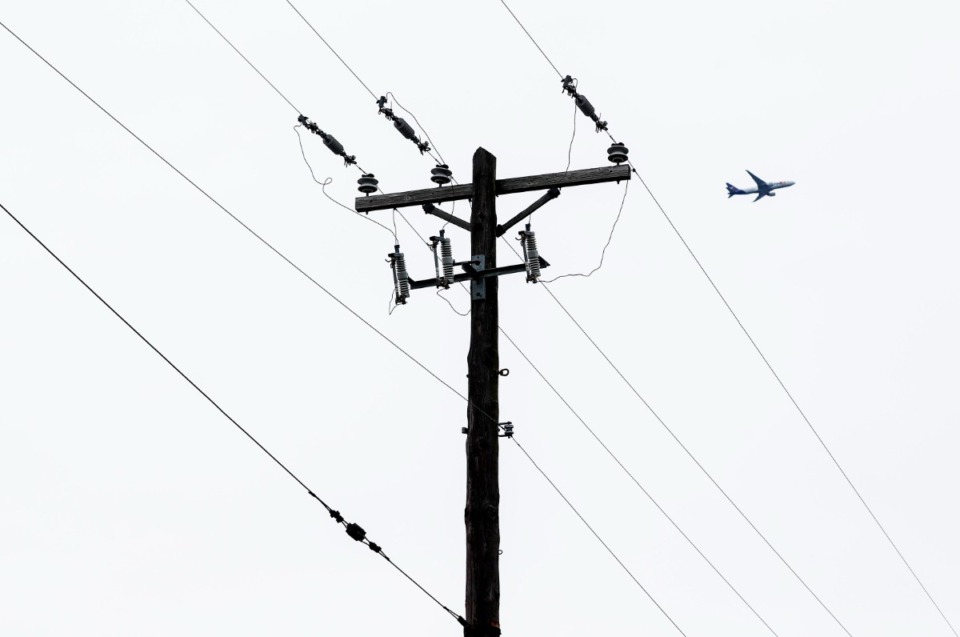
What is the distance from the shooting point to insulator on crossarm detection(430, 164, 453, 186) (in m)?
15.0

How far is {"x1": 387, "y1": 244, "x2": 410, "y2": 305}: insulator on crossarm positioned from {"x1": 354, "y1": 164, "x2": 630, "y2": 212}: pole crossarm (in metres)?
0.57

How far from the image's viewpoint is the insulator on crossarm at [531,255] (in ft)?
47.2

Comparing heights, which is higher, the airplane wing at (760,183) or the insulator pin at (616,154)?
the airplane wing at (760,183)

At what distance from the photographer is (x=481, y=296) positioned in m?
14.2

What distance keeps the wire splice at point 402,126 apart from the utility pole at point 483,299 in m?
0.93

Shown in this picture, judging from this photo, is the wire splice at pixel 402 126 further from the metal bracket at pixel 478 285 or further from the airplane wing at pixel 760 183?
the airplane wing at pixel 760 183

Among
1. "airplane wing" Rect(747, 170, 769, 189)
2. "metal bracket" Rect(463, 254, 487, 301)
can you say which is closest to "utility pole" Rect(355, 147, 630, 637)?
"metal bracket" Rect(463, 254, 487, 301)

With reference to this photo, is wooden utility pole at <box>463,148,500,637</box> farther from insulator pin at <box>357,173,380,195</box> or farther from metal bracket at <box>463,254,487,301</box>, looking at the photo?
insulator pin at <box>357,173,380,195</box>

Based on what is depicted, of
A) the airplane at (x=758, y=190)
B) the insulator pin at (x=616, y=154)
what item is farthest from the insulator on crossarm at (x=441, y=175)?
the airplane at (x=758, y=190)

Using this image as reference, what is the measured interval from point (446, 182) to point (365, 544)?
3.89 metres

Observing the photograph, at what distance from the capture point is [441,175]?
15.0m

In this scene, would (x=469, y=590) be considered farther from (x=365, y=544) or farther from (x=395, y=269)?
(x=395, y=269)

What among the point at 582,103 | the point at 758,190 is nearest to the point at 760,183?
the point at 758,190

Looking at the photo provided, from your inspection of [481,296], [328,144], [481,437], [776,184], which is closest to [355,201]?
[328,144]
